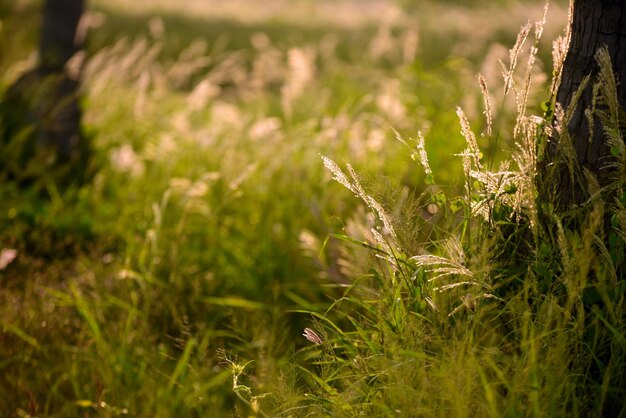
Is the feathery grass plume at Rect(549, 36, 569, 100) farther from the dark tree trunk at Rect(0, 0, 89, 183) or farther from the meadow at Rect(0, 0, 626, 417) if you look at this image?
the dark tree trunk at Rect(0, 0, 89, 183)

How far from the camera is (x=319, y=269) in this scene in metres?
3.87

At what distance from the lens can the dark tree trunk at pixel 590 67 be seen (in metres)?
2.29

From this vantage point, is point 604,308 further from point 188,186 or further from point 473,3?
point 473,3

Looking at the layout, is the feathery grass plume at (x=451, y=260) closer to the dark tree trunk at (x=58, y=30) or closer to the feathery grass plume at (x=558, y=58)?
the feathery grass plume at (x=558, y=58)

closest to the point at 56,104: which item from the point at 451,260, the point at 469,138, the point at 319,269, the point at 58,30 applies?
the point at 58,30

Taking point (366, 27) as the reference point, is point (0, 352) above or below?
above

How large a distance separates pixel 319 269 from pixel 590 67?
1907 millimetres

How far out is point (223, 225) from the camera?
4.26m

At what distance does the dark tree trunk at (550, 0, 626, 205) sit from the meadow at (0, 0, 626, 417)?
0.30 feet

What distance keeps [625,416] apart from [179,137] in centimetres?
397

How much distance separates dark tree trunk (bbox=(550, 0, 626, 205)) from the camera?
2293 millimetres

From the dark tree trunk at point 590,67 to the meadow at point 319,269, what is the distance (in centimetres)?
9

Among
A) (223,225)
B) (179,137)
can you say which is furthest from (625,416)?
(179,137)

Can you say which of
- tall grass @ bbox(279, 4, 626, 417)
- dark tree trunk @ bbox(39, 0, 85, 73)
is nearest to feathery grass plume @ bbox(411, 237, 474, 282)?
tall grass @ bbox(279, 4, 626, 417)
